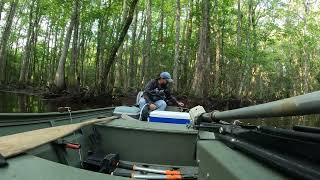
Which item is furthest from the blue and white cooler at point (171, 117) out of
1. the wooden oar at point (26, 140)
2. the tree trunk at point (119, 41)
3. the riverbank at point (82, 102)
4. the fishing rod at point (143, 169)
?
the riverbank at point (82, 102)

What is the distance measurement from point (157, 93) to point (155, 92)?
1.9 inches

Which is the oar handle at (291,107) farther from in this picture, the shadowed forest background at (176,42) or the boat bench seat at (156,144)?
the shadowed forest background at (176,42)

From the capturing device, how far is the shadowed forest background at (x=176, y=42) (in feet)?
63.9

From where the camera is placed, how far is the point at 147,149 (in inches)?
156

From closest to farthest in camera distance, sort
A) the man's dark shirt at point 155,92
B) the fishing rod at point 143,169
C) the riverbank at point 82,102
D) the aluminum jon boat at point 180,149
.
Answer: the aluminum jon boat at point 180,149
the fishing rod at point 143,169
the man's dark shirt at point 155,92
the riverbank at point 82,102

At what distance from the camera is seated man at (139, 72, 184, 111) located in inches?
245

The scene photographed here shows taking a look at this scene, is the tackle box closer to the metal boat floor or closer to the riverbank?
the metal boat floor

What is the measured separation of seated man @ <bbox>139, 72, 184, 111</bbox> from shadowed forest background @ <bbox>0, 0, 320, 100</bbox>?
774 cm

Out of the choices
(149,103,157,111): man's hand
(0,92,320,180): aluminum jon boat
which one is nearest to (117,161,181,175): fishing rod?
(0,92,320,180): aluminum jon boat

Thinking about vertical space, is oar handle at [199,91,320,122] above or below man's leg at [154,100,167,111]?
above

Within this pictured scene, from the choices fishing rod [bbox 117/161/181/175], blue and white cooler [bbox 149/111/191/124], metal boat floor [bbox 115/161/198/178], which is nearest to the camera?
fishing rod [bbox 117/161/181/175]

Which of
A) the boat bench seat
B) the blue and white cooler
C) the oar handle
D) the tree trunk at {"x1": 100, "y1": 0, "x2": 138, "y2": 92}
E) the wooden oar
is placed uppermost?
the tree trunk at {"x1": 100, "y1": 0, "x2": 138, "y2": 92}

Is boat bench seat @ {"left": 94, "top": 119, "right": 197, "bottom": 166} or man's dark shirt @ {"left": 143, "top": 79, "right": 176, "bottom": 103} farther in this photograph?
man's dark shirt @ {"left": 143, "top": 79, "right": 176, "bottom": 103}

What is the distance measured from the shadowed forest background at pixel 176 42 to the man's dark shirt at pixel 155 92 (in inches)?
303
